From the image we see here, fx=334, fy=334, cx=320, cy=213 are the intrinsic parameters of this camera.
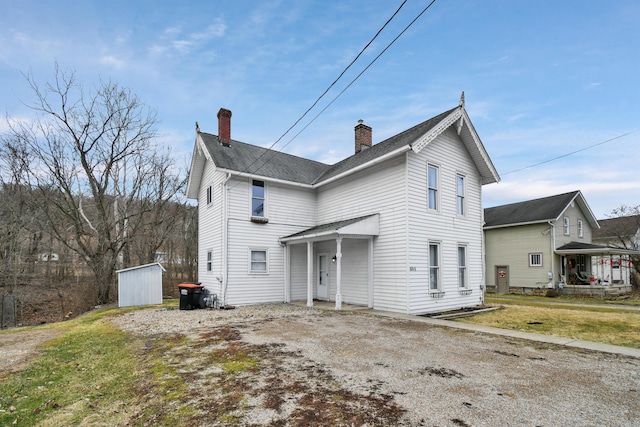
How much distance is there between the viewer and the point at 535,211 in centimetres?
2302

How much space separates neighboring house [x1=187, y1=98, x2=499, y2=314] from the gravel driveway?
373 centimetres

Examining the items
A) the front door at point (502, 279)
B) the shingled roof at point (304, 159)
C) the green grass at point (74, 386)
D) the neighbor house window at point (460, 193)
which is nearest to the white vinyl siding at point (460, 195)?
the neighbor house window at point (460, 193)

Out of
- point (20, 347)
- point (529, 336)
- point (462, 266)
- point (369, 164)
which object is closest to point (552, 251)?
point (462, 266)

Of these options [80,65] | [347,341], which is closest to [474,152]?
[347,341]

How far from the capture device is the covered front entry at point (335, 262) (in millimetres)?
12141

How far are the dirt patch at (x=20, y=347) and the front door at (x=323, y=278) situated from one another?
9520 mm

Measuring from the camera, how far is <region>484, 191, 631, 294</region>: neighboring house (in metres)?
21.4

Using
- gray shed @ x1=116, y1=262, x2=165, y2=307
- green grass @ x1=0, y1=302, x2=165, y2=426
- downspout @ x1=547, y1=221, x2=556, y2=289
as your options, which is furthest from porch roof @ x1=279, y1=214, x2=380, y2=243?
downspout @ x1=547, y1=221, x2=556, y2=289

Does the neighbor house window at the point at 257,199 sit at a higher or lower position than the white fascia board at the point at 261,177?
lower

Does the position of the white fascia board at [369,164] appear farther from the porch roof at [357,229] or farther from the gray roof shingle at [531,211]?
the gray roof shingle at [531,211]

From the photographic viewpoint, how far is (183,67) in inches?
532

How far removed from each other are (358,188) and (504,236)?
51.7ft

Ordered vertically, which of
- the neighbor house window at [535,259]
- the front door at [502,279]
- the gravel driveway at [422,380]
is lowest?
the front door at [502,279]

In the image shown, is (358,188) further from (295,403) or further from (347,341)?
(295,403)
